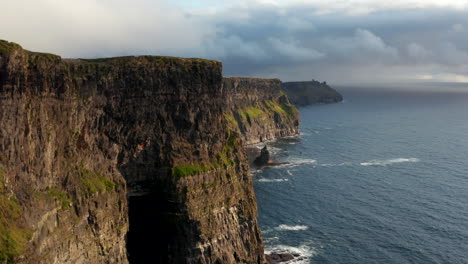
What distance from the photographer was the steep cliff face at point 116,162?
48.6 m

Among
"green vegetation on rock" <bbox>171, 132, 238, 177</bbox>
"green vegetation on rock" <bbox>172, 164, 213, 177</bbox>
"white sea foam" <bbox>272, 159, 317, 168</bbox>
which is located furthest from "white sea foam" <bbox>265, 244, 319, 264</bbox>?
"white sea foam" <bbox>272, 159, 317, 168</bbox>

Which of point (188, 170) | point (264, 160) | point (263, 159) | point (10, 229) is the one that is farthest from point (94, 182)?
point (264, 160)

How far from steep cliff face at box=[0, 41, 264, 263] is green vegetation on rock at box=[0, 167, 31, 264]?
10 cm

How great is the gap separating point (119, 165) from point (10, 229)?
23608mm

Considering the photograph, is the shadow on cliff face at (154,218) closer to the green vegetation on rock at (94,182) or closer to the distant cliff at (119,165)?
the distant cliff at (119,165)

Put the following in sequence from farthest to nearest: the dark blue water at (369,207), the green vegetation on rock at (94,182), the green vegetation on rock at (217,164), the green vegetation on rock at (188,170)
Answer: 1. the dark blue water at (369,207)
2. the green vegetation on rock at (217,164)
3. the green vegetation on rock at (188,170)
4. the green vegetation on rock at (94,182)

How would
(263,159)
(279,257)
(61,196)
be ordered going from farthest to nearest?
(263,159) → (279,257) → (61,196)

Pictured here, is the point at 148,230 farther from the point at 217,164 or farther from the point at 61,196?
the point at 61,196

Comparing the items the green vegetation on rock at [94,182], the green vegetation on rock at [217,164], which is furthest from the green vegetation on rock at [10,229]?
the green vegetation on rock at [217,164]

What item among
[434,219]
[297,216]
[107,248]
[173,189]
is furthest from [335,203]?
[107,248]

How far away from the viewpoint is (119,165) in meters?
67.9

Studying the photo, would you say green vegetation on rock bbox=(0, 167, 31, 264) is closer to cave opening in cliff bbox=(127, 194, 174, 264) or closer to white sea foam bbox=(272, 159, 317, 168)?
cave opening in cliff bbox=(127, 194, 174, 264)

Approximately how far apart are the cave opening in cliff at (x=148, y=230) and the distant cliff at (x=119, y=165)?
6.3 inches

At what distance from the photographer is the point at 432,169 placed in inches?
6152
